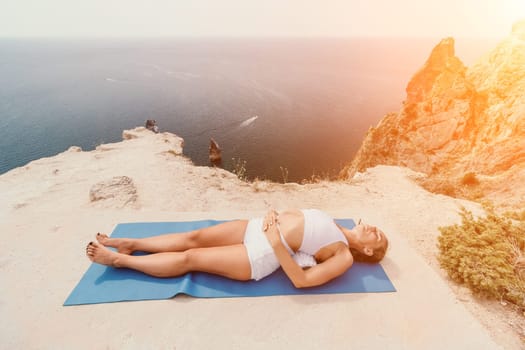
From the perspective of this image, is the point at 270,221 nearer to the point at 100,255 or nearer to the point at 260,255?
the point at 260,255

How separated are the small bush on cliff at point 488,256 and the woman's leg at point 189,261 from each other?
308 cm

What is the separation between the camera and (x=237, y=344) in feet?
9.87

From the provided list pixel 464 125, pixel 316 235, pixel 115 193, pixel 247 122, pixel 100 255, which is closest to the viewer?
pixel 316 235

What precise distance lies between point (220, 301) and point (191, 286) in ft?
1.40

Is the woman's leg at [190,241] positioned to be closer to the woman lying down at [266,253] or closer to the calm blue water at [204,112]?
the woman lying down at [266,253]

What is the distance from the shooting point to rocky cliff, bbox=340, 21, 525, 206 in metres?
15.3

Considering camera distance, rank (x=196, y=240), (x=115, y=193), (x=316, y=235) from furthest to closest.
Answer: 1. (x=115, y=193)
2. (x=196, y=240)
3. (x=316, y=235)

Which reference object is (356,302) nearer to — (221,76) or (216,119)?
(216,119)

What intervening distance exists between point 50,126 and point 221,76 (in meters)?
47.0

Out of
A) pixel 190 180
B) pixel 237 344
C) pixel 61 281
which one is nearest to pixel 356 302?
pixel 237 344

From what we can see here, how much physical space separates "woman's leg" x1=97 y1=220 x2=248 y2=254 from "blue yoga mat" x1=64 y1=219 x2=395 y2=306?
0.34 m

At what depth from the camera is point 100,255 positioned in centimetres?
368

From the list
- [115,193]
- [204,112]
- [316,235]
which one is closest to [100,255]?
[115,193]

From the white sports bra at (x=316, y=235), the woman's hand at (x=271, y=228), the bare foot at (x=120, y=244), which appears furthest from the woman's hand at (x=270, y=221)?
the bare foot at (x=120, y=244)
